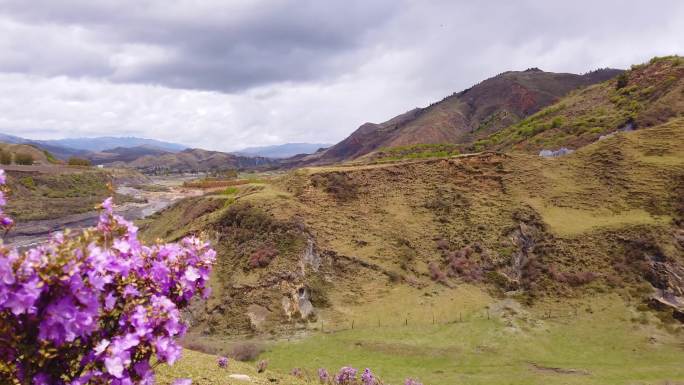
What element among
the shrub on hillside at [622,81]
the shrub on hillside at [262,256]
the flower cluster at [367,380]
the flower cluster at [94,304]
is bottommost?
the flower cluster at [367,380]

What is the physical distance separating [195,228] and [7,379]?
114ft

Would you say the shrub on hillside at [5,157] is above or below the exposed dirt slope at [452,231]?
above

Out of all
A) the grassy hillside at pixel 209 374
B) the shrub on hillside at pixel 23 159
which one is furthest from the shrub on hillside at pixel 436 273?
the shrub on hillside at pixel 23 159

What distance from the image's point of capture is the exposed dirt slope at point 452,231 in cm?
3016

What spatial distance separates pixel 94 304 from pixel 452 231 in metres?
33.9

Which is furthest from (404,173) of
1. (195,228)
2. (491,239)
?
(195,228)

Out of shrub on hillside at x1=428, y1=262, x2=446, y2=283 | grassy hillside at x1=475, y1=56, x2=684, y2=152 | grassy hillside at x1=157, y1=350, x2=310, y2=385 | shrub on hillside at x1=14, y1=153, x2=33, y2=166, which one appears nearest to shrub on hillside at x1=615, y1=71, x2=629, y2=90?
grassy hillside at x1=475, y1=56, x2=684, y2=152

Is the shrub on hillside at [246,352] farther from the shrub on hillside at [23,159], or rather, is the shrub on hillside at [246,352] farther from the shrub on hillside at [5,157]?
the shrub on hillside at [23,159]

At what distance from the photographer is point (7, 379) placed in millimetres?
4570

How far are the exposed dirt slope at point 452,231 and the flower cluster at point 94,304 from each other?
2441cm

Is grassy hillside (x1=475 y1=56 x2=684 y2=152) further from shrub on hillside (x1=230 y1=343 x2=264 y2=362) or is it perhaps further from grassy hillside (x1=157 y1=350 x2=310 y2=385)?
grassy hillside (x1=157 y1=350 x2=310 y2=385)

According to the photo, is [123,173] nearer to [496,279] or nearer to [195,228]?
[195,228]

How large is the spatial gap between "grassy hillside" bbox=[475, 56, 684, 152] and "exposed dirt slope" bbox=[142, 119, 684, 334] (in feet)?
87.2

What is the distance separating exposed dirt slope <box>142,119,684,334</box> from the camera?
1187 inches
